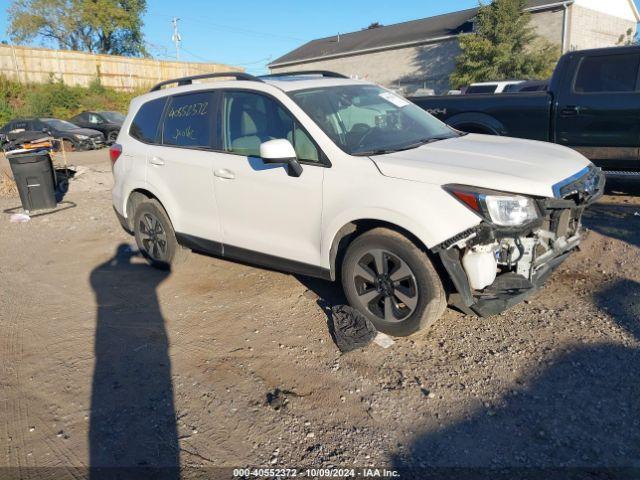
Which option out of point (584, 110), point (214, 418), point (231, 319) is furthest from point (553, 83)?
point (214, 418)

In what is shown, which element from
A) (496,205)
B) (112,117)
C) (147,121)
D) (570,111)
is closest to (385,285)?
(496,205)

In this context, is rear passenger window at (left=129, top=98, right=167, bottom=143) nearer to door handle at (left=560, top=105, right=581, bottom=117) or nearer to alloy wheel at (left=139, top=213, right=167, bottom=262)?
alloy wheel at (left=139, top=213, right=167, bottom=262)

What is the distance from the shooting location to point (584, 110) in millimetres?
6535

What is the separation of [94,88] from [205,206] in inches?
1201

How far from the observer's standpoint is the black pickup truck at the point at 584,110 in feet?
20.8

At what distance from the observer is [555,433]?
2.83 metres

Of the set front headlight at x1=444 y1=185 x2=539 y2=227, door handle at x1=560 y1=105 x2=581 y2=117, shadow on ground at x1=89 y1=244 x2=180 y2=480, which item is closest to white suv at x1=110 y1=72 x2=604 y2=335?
front headlight at x1=444 y1=185 x2=539 y2=227

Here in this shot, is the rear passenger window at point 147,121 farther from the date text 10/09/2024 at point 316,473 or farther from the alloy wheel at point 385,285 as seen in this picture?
the date text 10/09/2024 at point 316,473

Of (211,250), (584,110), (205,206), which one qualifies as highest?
(584,110)

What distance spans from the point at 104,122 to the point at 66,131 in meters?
2.65

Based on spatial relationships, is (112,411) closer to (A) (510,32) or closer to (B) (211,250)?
(B) (211,250)

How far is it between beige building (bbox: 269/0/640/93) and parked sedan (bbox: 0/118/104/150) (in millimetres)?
20196

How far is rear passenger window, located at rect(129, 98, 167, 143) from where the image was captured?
5555 mm

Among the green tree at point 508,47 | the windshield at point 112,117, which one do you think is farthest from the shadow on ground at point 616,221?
the green tree at point 508,47
